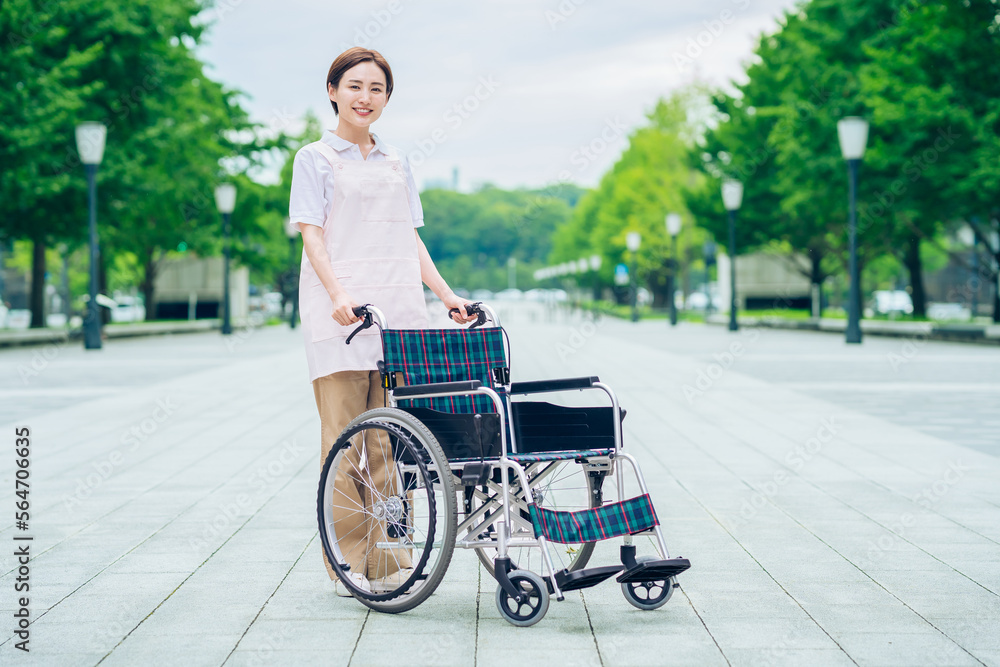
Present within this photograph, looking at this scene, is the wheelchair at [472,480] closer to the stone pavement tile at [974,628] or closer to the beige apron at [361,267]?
the beige apron at [361,267]

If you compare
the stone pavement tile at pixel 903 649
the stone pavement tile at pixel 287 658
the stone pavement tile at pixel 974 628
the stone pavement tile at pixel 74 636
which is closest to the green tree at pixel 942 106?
the stone pavement tile at pixel 974 628

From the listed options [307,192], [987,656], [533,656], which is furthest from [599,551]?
[307,192]

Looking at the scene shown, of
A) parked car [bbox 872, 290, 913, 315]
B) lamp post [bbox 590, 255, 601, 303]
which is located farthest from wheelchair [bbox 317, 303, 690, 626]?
parked car [bbox 872, 290, 913, 315]

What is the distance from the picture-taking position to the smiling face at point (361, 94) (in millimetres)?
4254

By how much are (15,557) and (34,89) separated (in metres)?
19.3

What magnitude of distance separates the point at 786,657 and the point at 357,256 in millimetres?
2067

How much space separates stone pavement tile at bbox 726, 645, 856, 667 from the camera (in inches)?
133

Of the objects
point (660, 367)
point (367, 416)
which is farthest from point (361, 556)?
point (660, 367)

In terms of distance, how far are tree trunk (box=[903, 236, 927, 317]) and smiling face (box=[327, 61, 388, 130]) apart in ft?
83.5

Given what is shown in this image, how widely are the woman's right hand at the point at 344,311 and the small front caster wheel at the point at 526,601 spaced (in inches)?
41.0

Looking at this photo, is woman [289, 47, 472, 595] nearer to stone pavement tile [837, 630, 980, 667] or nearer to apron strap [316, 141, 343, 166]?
apron strap [316, 141, 343, 166]

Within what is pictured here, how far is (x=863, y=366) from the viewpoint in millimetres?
15844

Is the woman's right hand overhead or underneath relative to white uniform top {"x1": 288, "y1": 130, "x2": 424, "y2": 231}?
underneath

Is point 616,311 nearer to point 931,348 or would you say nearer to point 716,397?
point 931,348
